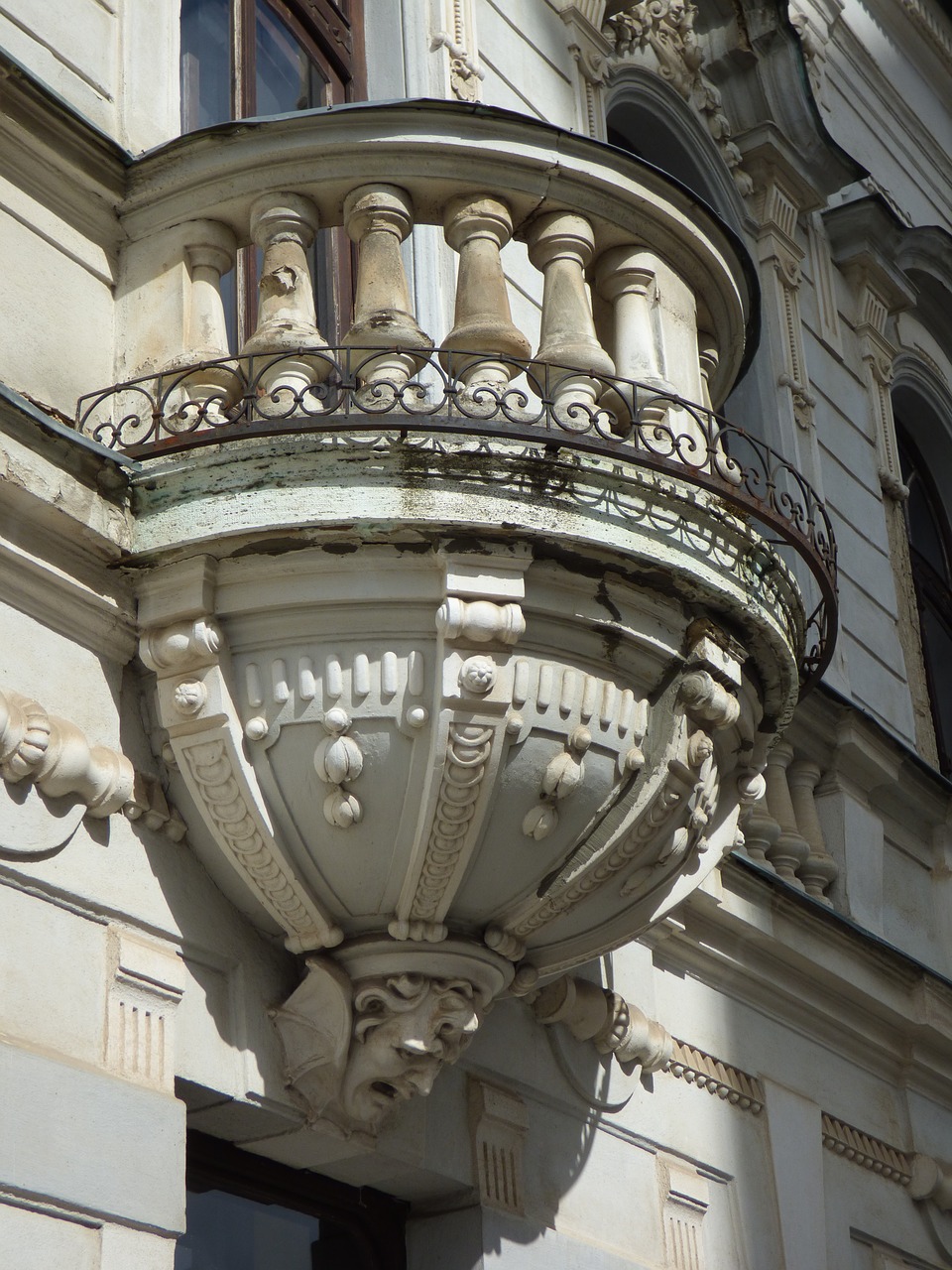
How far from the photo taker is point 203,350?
18.6 ft

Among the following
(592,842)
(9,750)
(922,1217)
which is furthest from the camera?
(922,1217)

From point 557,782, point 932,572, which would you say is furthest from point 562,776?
point 932,572

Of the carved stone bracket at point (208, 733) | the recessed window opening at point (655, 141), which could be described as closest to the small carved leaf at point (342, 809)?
Result: the carved stone bracket at point (208, 733)

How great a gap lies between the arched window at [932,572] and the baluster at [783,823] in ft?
7.69

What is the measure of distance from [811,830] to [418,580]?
3635 mm

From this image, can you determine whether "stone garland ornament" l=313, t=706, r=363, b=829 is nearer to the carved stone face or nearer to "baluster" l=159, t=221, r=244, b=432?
the carved stone face

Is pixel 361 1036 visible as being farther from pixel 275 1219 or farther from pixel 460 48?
pixel 460 48

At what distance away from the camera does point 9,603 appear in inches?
199

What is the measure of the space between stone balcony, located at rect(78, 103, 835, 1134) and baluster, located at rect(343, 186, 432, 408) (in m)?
0.01

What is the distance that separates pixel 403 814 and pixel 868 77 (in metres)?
9.24

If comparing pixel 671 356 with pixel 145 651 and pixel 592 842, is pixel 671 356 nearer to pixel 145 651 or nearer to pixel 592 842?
pixel 592 842

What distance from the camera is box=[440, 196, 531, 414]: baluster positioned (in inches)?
216

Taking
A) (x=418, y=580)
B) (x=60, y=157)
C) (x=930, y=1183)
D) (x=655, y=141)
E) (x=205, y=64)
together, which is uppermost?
(x=655, y=141)

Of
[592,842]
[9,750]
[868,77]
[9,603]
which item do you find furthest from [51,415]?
[868,77]
